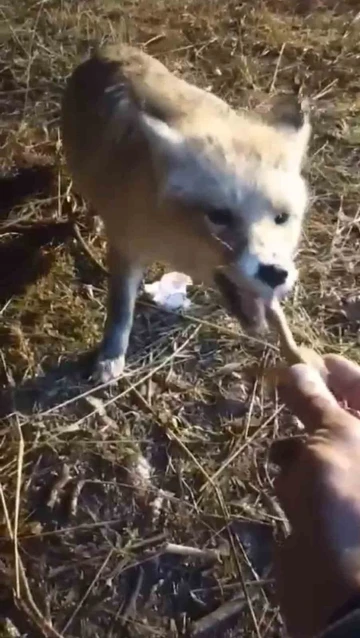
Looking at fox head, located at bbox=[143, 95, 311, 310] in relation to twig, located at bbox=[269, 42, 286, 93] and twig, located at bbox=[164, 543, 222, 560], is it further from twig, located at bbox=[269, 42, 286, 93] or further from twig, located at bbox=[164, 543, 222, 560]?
twig, located at bbox=[269, 42, 286, 93]

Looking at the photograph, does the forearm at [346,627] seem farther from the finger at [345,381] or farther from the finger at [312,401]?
the finger at [345,381]

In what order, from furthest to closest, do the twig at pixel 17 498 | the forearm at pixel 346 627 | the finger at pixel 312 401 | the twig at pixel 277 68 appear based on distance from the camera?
the twig at pixel 277 68 < the twig at pixel 17 498 < the finger at pixel 312 401 < the forearm at pixel 346 627

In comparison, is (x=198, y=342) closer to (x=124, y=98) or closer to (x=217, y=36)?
(x=124, y=98)

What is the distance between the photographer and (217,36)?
130 inches

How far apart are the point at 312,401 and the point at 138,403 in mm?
1038

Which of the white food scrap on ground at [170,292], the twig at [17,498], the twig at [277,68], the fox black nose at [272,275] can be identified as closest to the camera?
the fox black nose at [272,275]

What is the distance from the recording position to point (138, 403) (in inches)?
90.3

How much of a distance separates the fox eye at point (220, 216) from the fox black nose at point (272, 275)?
134 mm

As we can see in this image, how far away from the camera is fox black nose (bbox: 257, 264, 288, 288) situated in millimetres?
1704

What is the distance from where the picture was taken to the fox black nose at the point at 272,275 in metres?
1.70

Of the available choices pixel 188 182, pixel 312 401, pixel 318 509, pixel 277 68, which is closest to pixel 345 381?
pixel 312 401

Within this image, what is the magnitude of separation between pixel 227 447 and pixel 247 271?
62cm

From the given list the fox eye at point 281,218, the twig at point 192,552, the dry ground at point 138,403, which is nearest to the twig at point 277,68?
the dry ground at point 138,403

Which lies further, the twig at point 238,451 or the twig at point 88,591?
the twig at point 238,451
